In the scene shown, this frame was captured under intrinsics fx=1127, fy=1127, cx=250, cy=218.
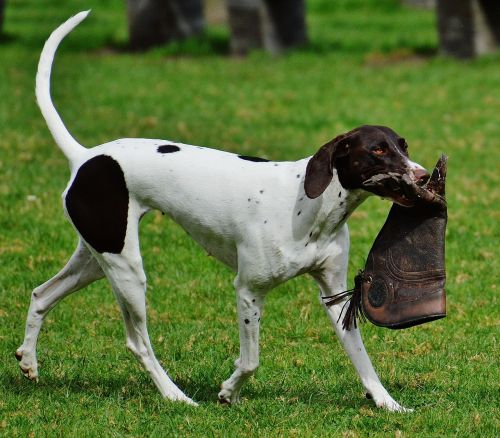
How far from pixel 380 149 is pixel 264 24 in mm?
13605

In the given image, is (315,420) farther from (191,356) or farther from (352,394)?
(191,356)

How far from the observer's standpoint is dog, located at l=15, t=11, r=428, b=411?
4.99 m

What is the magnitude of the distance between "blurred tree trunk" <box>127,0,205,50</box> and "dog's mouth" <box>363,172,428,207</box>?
14.6 metres

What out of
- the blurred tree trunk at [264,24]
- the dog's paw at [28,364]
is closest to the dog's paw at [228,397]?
the dog's paw at [28,364]

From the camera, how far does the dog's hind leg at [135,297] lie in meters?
5.39

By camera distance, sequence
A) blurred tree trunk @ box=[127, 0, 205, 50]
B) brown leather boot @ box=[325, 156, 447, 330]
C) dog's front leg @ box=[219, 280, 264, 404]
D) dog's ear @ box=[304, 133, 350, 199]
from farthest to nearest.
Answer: blurred tree trunk @ box=[127, 0, 205, 50]
dog's front leg @ box=[219, 280, 264, 404]
brown leather boot @ box=[325, 156, 447, 330]
dog's ear @ box=[304, 133, 350, 199]

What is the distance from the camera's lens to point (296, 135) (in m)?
12.7

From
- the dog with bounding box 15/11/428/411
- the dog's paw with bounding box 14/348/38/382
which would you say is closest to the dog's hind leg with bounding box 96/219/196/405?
the dog with bounding box 15/11/428/411

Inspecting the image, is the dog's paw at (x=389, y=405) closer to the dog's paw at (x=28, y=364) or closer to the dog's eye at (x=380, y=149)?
the dog's eye at (x=380, y=149)

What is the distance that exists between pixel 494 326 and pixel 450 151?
17.5 feet

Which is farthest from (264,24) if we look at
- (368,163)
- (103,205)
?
(368,163)

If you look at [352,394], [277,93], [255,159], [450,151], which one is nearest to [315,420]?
[352,394]

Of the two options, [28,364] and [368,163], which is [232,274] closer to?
[28,364]

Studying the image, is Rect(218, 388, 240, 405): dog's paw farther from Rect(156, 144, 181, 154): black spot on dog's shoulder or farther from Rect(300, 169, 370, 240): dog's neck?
Rect(156, 144, 181, 154): black spot on dog's shoulder
